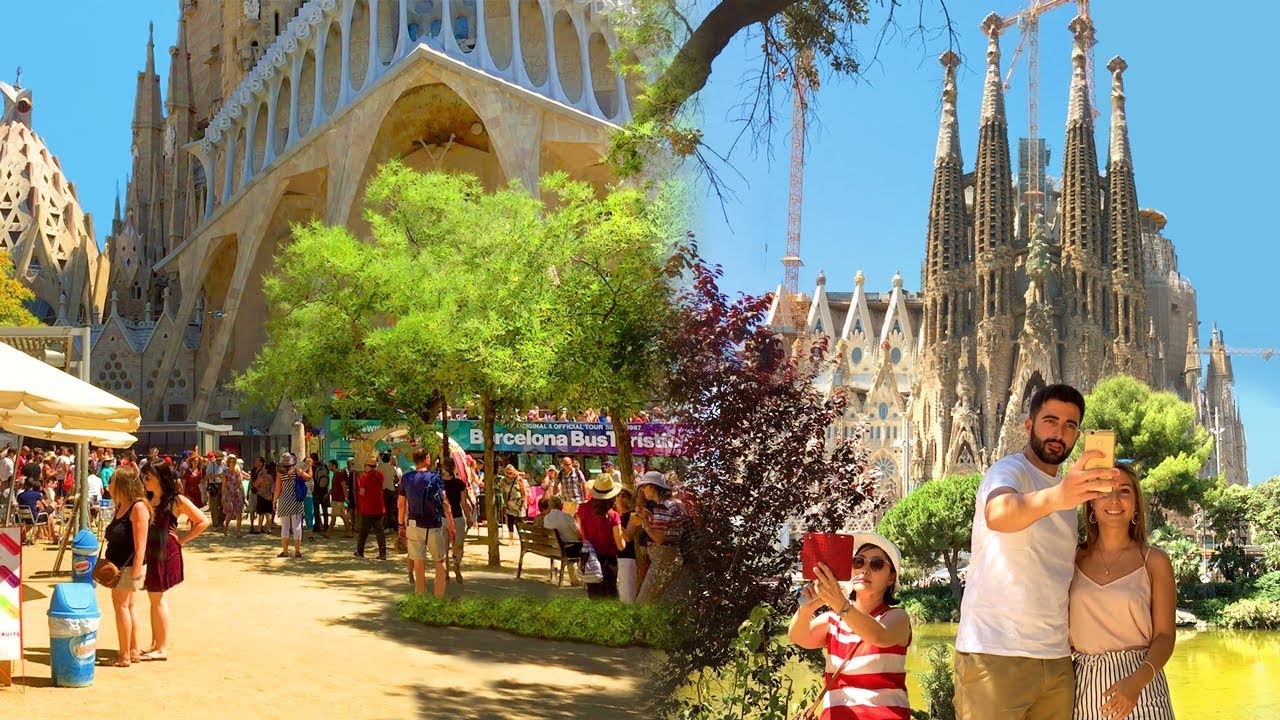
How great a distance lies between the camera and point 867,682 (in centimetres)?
348

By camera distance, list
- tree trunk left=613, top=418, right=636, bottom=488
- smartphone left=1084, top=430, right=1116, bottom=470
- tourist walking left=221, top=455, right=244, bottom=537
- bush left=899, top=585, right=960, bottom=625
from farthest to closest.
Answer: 1. bush left=899, top=585, right=960, bottom=625
2. tourist walking left=221, top=455, right=244, bottom=537
3. tree trunk left=613, top=418, right=636, bottom=488
4. smartphone left=1084, top=430, right=1116, bottom=470

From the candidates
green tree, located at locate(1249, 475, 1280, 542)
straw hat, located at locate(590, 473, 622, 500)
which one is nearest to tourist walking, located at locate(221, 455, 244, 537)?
straw hat, located at locate(590, 473, 622, 500)

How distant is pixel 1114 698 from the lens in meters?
3.32

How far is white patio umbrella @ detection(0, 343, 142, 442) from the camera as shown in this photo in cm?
771

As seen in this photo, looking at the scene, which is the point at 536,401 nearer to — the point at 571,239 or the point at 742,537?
the point at 571,239

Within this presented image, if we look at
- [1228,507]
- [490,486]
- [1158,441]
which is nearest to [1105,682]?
[490,486]

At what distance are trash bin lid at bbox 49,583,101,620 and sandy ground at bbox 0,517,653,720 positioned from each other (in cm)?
37

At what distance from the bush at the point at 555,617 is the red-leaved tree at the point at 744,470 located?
0.54 meters

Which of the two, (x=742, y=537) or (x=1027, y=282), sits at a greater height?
(x=1027, y=282)

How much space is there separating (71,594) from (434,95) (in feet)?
88.7

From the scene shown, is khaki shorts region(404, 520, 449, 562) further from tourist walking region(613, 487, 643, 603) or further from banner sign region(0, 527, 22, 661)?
banner sign region(0, 527, 22, 661)

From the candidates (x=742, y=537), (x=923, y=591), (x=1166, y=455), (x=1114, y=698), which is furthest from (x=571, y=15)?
(x=1114, y=698)

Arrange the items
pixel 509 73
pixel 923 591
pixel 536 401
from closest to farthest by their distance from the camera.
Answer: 1. pixel 536 401
2. pixel 509 73
3. pixel 923 591

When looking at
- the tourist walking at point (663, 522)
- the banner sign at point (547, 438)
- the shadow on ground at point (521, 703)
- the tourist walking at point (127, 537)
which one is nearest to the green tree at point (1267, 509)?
the banner sign at point (547, 438)
